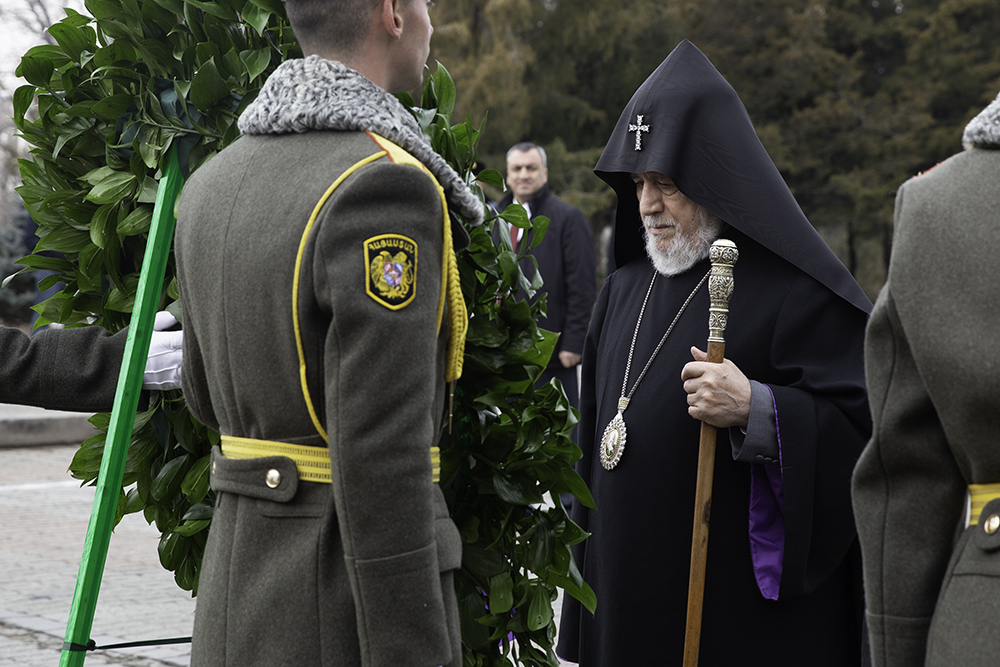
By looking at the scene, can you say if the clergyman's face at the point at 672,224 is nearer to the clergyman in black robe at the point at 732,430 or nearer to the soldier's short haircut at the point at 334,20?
the clergyman in black robe at the point at 732,430

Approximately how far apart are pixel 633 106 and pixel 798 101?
30247mm

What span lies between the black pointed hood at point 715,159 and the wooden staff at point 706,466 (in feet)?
0.73

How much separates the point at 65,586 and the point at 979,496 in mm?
5471

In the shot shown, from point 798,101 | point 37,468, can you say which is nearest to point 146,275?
point 37,468

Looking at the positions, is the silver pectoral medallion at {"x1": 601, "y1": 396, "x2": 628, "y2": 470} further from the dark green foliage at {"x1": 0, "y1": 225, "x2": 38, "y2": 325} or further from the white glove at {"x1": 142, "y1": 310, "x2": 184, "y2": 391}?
the dark green foliage at {"x1": 0, "y1": 225, "x2": 38, "y2": 325}

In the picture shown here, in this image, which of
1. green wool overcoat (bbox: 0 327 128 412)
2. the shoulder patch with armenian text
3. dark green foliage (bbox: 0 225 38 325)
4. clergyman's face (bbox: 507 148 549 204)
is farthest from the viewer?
dark green foliage (bbox: 0 225 38 325)

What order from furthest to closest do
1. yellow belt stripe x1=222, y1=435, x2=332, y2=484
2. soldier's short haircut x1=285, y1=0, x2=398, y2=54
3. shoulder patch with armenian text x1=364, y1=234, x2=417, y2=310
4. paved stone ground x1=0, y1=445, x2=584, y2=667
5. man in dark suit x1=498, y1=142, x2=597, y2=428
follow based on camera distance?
man in dark suit x1=498, y1=142, x2=597, y2=428 → paved stone ground x1=0, y1=445, x2=584, y2=667 → soldier's short haircut x1=285, y1=0, x2=398, y2=54 → yellow belt stripe x1=222, y1=435, x2=332, y2=484 → shoulder patch with armenian text x1=364, y1=234, x2=417, y2=310

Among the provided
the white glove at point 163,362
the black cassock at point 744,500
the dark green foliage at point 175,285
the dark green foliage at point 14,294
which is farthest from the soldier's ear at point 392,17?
the dark green foliage at point 14,294

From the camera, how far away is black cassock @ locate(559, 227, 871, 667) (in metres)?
3.06

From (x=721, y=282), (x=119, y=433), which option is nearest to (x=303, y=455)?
(x=119, y=433)

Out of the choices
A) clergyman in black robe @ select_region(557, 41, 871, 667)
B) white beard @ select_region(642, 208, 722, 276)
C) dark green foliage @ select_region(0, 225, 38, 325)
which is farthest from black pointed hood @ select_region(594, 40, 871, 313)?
dark green foliage @ select_region(0, 225, 38, 325)

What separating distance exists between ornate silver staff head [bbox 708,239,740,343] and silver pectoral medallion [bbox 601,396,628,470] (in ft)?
1.41

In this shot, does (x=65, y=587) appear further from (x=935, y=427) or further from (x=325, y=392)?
(x=935, y=427)

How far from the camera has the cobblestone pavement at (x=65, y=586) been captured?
507 cm
